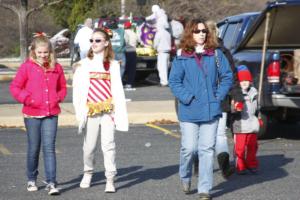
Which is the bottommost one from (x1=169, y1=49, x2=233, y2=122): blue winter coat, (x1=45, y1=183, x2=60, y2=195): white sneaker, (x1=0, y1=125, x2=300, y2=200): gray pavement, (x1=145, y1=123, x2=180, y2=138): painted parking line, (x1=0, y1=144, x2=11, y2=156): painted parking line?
(x1=145, y1=123, x2=180, y2=138): painted parking line

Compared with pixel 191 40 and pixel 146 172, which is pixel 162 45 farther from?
pixel 191 40

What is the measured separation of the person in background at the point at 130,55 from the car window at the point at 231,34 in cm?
720

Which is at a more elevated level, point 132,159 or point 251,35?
point 251,35

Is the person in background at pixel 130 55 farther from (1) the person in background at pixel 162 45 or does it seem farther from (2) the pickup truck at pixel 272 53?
(2) the pickup truck at pixel 272 53

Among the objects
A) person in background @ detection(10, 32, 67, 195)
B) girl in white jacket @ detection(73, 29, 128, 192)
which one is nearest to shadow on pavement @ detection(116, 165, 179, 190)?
girl in white jacket @ detection(73, 29, 128, 192)

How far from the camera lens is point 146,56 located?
73.2 feet

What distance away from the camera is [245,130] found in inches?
387

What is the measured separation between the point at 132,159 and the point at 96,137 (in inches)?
83.7

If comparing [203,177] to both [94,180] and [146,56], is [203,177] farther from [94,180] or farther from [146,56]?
[146,56]

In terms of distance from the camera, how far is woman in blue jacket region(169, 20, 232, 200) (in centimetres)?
814

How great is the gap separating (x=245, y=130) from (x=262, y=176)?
0.54 m

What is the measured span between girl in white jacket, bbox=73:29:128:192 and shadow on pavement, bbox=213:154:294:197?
120 cm

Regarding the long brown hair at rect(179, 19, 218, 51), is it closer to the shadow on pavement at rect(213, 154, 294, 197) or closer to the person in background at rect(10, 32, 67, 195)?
the person in background at rect(10, 32, 67, 195)

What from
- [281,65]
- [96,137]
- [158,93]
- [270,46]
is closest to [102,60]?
[96,137]
